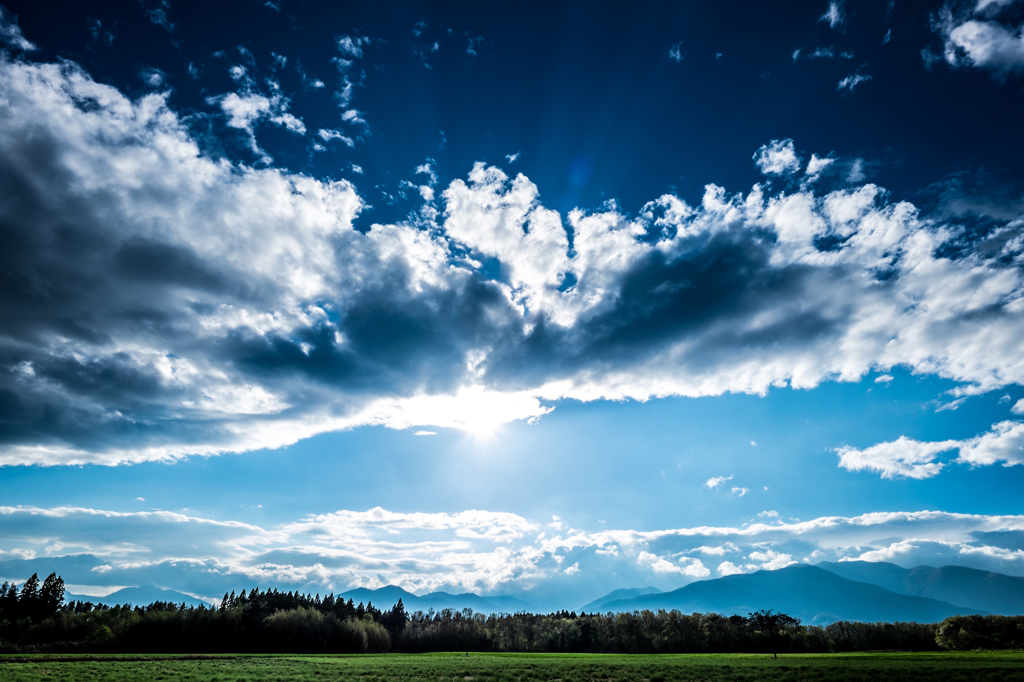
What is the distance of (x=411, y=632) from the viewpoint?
176 m

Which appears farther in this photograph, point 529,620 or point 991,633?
point 529,620

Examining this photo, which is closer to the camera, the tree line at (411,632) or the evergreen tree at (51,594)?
the tree line at (411,632)

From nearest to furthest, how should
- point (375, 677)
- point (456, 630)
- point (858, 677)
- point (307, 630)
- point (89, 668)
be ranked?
point (858, 677) < point (375, 677) < point (89, 668) < point (307, 630) < point (456, 630)

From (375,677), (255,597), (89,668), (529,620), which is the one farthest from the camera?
(529,620)

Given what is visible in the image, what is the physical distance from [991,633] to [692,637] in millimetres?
68065

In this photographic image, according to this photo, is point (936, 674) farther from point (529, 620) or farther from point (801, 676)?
point (529, 620)

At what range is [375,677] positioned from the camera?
44.5m

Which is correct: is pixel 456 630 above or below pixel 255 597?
below

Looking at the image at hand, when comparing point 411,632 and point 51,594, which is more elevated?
point 51,594

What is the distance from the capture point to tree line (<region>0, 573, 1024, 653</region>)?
114 meters

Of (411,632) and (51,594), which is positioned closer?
(51,594)

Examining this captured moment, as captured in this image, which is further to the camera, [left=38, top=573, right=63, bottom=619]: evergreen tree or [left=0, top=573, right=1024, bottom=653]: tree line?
[left=38, top=573, right=63, bottom=619]: evergreen tree

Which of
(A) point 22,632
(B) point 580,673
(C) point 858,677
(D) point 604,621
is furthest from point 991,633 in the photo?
(A) point 22,632

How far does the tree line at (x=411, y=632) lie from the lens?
11431cm
